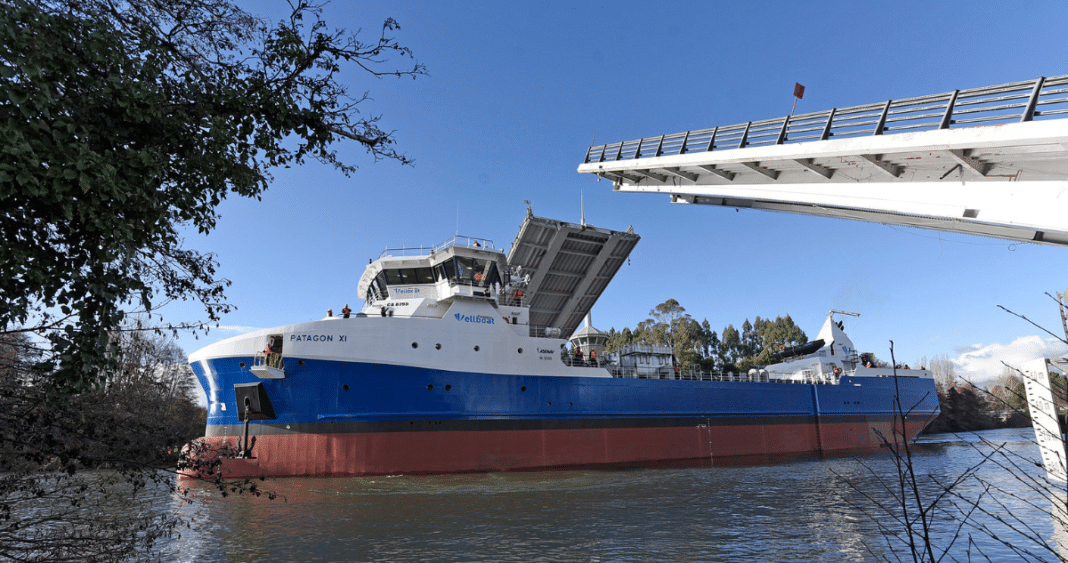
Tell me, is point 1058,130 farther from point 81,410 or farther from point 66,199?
point 81,410

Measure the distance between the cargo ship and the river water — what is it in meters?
1.38

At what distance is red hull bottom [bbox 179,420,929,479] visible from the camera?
14852mm

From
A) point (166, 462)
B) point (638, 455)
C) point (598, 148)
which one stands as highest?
point (598, 148)

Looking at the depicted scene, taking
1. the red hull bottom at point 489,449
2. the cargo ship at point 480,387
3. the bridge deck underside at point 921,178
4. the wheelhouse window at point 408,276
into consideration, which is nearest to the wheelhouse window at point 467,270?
the cargo ship at point 480,387

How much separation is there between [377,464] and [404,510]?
496 cm

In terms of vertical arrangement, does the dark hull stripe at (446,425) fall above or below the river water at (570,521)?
above

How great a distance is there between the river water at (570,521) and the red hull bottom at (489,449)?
2.47ft

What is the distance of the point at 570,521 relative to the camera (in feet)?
30.9

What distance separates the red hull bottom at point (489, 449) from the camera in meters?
14.9

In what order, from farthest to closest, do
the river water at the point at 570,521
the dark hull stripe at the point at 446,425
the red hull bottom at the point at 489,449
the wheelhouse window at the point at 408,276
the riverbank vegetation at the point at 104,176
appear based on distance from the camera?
the wheelhouse window at the point at 408,276
the dark hull stripe at the point at 446,425
the red hull bottom at the point at 489,449
the river water at the point at 570,521
the riverbank vegetation at the point at 104,176

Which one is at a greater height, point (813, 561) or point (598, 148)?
point (598, 148)

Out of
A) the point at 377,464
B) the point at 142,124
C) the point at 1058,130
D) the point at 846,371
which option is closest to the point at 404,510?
the point at 377,464

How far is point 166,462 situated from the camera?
13.9ft

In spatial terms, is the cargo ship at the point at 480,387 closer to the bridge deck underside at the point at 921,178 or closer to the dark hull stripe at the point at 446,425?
the dark hull stripe at the point at 446,425
